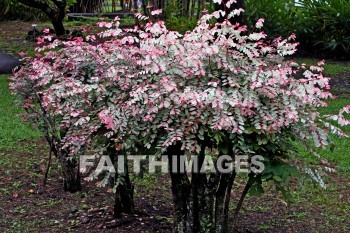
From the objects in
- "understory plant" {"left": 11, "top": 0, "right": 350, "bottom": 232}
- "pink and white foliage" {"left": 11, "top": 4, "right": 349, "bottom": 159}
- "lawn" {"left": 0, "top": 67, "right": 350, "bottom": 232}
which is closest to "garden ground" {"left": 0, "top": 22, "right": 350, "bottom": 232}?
"lawn" {"left": 0, "top": 67, "right": 350, "bottom": 232}

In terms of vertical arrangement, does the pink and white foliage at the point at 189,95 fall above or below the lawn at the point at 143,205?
above

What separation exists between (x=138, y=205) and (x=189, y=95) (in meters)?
1.99

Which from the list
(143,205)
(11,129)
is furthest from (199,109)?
(11,129)

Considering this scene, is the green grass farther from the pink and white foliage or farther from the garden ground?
the pink and white foliage

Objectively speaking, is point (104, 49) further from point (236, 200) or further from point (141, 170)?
point (236, 200)

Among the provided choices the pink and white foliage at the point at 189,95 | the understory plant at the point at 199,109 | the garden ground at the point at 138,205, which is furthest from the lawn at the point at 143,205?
the pink and white foliage at the point at 189,95

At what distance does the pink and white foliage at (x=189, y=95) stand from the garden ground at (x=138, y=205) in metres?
0.55

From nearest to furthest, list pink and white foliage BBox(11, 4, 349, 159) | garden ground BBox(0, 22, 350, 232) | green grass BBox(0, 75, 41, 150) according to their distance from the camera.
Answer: pink and white foliage BBox(11, 4, 349, 159), garden ground BBox(0, 22, 350, 232), green grass BBox(0, 75, 41, 150)

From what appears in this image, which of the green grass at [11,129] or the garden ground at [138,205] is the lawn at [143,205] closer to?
the garden ground at [138,205]

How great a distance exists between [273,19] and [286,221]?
889cm

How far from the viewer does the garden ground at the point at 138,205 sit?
4.81 meters

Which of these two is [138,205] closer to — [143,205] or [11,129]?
[143,205]

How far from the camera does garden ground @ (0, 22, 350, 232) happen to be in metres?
4.81

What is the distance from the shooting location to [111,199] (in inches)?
213
